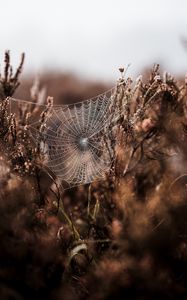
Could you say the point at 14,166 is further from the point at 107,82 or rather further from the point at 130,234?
the point at 107,82

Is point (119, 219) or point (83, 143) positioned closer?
point (119, 219)

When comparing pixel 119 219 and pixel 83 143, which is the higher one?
pixel 83 143

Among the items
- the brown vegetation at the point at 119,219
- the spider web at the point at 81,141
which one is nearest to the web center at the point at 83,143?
the spider web at the point at 81,141

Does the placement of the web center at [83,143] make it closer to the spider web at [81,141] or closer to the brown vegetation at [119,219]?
the spider web at [81,141]

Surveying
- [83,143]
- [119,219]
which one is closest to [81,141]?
[83,143]

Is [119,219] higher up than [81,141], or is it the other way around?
[81,141]

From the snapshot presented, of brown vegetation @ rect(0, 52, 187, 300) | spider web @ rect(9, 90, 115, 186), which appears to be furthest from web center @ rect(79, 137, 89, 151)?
brown vegetation @ rect(0, 52, 187, 300)

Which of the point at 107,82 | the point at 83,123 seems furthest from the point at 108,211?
the point at 107,82

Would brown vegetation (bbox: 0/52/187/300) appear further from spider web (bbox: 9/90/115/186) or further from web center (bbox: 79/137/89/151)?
web center (bbox: 79/137/89/151)

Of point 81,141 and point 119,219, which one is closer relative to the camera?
point 119,219

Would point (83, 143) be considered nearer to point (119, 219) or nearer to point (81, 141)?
point (81, 141)
